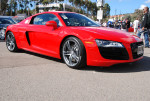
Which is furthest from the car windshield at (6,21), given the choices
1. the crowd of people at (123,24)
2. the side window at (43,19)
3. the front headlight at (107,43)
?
the crowd of people at (123,24)

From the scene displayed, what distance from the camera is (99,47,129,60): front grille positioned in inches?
129

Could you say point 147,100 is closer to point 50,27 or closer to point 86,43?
point 86,43

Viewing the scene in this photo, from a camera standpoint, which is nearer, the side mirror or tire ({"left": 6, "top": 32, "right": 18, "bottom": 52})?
the side mirror

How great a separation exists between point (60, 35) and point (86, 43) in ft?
2.39

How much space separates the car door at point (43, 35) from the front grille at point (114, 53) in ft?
3.69

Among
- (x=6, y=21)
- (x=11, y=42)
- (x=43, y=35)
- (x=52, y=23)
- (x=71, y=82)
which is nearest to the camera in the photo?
(x=71, y=82)

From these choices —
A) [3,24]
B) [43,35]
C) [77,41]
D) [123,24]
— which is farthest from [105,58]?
[123,24]

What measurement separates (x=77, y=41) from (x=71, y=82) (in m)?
0.97

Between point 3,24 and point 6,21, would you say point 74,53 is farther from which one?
point 6,21

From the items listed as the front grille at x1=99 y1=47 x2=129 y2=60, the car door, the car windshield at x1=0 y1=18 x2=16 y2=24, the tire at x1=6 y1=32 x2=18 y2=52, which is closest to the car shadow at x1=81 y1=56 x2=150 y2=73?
the front grille at x1=99 y1=47 x2=129 y2=60

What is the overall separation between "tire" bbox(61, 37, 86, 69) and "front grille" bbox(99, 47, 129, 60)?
1.29 ft

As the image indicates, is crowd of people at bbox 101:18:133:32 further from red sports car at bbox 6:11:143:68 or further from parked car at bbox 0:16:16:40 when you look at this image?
red sports car at bbox 6:11:143:68

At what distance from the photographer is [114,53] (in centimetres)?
332

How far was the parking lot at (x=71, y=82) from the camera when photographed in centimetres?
231
